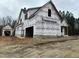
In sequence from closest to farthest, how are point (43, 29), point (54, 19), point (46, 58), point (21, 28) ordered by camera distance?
point (46, 58) < point (43, 29) < point (54, 19) < point (21, 28)

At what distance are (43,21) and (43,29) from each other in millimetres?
1531

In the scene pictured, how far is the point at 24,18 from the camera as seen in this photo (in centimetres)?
3438

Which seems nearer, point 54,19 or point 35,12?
point 35,12

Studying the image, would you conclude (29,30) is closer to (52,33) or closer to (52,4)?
(52,33)

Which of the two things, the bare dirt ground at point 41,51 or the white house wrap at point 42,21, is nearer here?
the bare dirt ground at point 41,51

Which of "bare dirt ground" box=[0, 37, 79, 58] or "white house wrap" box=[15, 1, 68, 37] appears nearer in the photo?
"bare dirt ground" box=[0, 37, 79, 58]

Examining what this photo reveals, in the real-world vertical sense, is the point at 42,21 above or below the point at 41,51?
above

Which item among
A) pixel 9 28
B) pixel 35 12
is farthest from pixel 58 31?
pixel 9 28

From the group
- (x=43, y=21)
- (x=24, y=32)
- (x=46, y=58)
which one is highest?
(x=43, y=21)

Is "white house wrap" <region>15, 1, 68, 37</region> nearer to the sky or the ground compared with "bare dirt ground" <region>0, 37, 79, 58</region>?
nearer to the sky

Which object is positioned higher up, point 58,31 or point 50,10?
point 50,10

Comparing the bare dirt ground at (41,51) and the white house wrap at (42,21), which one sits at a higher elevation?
the white house wrap at (42,21)

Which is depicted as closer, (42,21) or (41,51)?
(41,51)

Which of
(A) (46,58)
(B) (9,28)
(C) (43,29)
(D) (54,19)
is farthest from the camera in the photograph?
(B) (9,28)
